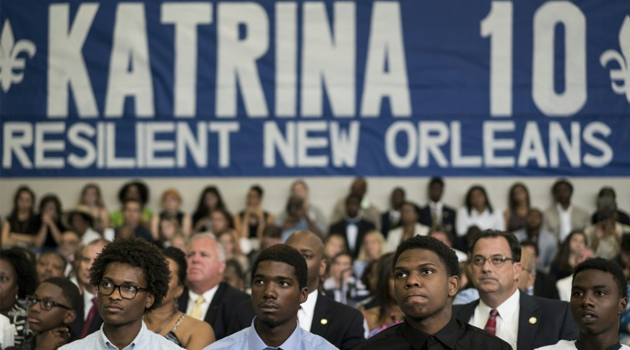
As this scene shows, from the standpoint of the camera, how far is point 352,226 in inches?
465

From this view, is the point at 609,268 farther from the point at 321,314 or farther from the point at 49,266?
the point at 49,266

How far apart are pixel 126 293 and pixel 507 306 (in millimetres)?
2126

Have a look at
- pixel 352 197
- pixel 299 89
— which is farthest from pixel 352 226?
pixel 299 89

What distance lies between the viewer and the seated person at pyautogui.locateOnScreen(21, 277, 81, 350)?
16.9ft

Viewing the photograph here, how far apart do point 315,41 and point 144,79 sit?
6.85 ft

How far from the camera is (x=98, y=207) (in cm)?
1238

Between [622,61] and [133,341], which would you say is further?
[622,61]

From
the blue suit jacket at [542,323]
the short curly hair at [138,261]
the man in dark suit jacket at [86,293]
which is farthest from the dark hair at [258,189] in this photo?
the short curly hair at [138,261]

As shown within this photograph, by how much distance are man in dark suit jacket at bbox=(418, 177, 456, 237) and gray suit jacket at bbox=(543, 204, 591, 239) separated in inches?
42.7

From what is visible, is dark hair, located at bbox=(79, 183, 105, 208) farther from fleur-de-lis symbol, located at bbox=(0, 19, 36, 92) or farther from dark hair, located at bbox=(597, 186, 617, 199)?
dark hair, located at bbox=(597, 186, 617, 199)

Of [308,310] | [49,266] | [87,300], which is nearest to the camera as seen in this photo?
[308,310]

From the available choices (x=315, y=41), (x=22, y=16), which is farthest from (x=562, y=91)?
(x=22, y=16)

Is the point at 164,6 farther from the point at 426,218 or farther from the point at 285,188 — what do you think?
the point at 426,218

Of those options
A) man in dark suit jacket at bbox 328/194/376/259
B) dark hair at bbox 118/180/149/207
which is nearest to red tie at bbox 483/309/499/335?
man in dark suit jacket at bbox 328/194/376/259
